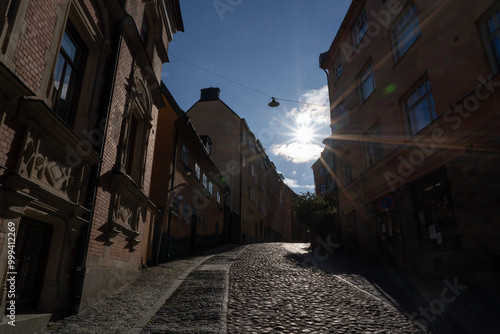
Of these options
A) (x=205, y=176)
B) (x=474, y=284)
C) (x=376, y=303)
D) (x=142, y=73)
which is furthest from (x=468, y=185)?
(x=205, y=176)

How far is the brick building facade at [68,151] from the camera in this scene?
4.87 metres

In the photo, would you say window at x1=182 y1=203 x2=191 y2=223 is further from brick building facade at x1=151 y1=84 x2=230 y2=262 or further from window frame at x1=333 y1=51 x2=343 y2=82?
window frame at x1=333 y1=51 x2=343 y2=82

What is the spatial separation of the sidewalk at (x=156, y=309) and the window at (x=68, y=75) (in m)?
3.78

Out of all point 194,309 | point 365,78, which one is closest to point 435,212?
point 194,309

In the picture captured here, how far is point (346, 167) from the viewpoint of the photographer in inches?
772

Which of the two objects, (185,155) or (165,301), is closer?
(165,301)

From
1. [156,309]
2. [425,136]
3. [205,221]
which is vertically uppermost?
[425,136]

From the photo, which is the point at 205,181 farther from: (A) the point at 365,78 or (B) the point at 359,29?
(B) the point at 359,29

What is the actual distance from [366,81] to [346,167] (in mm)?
5004

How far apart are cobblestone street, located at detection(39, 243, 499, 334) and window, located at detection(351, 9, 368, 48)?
1258 cm

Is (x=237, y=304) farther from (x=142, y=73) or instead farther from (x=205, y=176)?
(x=205, y=176)

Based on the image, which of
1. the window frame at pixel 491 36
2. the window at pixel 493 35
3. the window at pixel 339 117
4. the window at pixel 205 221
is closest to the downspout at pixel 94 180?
the window frame at pixel 491 36

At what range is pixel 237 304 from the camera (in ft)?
22.7

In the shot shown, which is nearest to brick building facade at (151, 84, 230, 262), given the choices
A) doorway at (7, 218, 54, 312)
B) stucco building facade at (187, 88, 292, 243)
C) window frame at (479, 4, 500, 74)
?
doorway at (7, 218, 54, 312)
